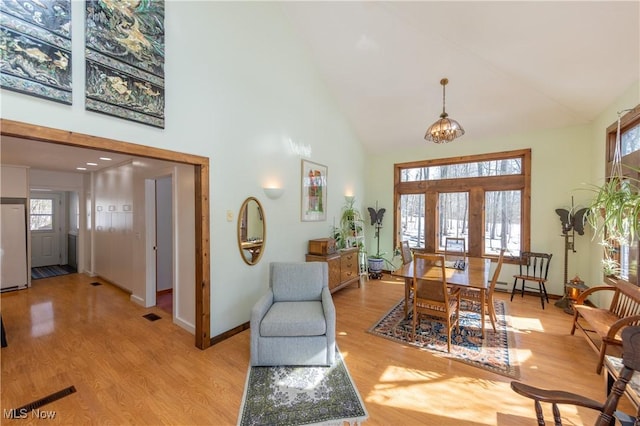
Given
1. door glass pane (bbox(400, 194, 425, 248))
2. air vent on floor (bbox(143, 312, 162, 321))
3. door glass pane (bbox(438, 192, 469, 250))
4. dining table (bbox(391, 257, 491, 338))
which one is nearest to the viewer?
dining table (bbox(391, 257, 491, 338))

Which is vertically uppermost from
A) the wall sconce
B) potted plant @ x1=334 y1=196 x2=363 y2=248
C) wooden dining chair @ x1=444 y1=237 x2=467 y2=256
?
the wall sconce

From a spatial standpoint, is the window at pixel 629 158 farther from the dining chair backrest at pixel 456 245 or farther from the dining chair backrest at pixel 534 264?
the dining chair backrest at pixel 456 245

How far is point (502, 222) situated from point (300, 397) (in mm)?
4837

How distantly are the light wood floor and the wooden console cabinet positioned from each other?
75cm

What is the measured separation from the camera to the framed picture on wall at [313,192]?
14.6 feet

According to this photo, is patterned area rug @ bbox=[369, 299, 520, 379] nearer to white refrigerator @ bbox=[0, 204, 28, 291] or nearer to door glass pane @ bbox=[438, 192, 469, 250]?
door glass pane @ bbox=[438, 192, 469, 250]

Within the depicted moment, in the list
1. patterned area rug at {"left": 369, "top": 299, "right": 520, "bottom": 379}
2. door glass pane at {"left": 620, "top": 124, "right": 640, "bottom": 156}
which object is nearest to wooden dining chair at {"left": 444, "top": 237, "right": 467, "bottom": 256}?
patterned area rug at {"left": 369, "top": 299, "right": 520, "bottom": 379}

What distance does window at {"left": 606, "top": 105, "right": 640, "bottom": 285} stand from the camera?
2.89 meters

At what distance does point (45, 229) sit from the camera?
6.80 meters

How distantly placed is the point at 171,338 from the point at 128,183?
2.97 metres

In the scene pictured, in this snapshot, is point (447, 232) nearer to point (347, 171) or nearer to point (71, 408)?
point (347, 171)

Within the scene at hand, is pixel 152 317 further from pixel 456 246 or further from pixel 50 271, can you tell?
pixel 456 246

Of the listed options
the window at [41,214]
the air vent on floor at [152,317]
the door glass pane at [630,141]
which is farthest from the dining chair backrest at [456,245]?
the window at [41,214]

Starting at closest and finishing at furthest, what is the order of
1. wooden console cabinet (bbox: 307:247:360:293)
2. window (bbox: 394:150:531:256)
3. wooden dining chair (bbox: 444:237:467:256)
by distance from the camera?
wooden console cabinet (bbox: 307:247:360:293), wooden dining chair (bbox: 444:237:467:256), window (bbox: 394:150:531:256)
